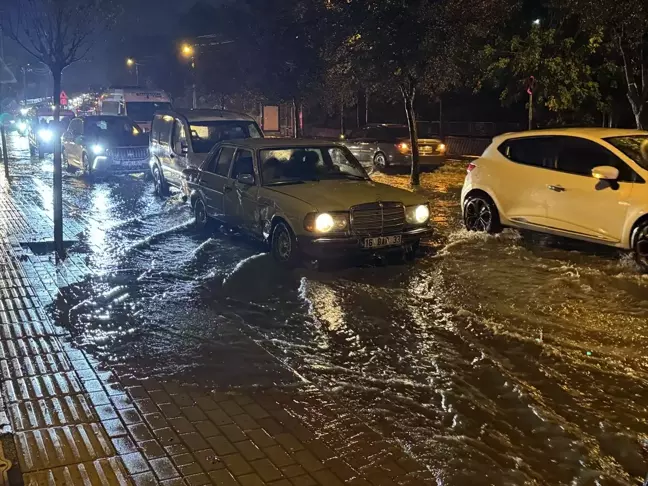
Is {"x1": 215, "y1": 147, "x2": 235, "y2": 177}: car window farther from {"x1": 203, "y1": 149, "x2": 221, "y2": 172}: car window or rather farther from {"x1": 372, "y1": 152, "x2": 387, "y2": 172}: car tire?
{"x1": 372, "y1": 152, "x2": 387, "y2": 172}: car tire

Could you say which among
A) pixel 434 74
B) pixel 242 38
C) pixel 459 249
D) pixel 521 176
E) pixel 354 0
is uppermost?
pixel 242 38

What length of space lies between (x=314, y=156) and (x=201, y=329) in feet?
13.4

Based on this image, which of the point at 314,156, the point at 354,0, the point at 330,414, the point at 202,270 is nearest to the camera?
the point at 330,414

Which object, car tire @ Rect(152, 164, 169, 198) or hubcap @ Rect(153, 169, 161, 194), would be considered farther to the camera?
hubcap @ Rect(153, 169, 161, 194)

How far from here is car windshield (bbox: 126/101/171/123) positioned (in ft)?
87.8

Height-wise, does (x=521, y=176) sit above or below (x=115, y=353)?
above

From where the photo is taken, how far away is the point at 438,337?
259 inches

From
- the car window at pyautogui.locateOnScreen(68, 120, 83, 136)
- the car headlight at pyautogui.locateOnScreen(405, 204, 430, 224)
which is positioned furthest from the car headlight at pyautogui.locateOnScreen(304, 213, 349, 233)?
the car window at pyautogui.locateOnScreen(68, 120, 83, 136)

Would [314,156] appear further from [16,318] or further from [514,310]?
[16,318]

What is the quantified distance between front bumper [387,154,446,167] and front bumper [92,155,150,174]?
825 centimetres

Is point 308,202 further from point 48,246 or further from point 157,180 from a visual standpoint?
point 157,180

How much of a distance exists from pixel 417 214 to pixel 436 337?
296cm

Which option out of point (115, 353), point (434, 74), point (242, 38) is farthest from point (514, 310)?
point (242, 38)

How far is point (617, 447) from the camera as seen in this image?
4465mm
